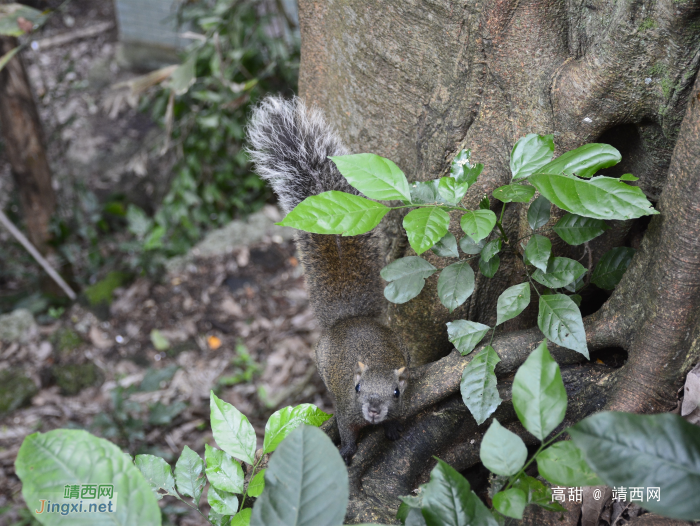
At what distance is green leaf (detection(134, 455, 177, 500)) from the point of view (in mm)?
1552

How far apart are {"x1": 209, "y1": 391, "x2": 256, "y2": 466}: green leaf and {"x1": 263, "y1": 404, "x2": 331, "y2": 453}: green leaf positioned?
5 cm

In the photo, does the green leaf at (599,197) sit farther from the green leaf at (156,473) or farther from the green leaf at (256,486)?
the green leaf at (156,473)

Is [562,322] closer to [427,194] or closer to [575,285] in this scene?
[575,285]

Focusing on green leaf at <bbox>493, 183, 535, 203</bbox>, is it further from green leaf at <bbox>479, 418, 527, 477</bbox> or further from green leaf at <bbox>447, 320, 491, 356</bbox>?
green leaf at <bbox>479, 418, 527, 477</bbox>

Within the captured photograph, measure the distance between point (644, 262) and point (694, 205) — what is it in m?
0.27

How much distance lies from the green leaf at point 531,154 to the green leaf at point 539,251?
0.22 m

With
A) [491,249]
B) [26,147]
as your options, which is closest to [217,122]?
[26,147]

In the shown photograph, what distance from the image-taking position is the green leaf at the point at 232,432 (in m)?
1.48

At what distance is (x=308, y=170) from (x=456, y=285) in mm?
970

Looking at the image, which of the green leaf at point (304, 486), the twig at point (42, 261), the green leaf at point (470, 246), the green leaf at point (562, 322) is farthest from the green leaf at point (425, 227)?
the twig at point (42, 261)

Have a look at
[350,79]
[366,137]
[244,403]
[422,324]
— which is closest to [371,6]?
[350,79]

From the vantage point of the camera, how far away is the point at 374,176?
4.77ft

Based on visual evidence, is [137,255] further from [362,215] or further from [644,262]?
[644,262]

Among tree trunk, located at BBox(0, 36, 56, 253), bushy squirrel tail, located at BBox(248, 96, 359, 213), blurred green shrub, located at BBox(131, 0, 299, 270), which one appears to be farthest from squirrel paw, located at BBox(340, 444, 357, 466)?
tree trunk, located at BBox(0, 36, 56, 253)
